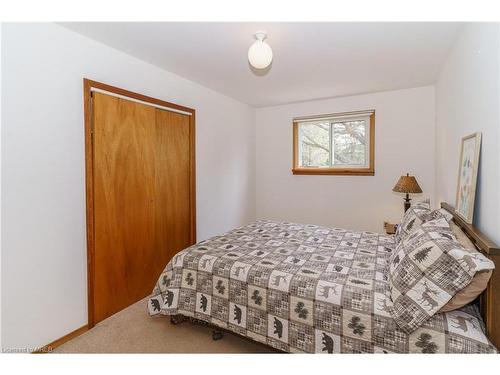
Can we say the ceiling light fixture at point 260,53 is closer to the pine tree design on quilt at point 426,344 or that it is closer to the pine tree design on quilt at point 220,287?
the pine tree design on quilt at point 220,287

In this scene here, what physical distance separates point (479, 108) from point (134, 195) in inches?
106

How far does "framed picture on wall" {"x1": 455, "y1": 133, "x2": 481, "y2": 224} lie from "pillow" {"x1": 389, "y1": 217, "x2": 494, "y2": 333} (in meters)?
0.40

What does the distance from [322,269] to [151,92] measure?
2.27 meters

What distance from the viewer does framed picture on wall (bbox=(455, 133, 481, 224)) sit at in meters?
1.55

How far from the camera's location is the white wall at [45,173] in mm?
1608

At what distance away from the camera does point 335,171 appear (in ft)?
12.4

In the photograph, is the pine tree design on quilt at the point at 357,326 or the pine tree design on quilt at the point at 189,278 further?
the pine tree design on quilt at the point at 189,278

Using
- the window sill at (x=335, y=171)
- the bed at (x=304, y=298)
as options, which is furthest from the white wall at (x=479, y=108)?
the window sill at (x=335, y=171)

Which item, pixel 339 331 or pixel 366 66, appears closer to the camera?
pixel 339 331

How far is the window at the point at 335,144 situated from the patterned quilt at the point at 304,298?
5.61 ft

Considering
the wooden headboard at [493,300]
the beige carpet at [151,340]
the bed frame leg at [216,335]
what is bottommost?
the beige carpet at [151,340]

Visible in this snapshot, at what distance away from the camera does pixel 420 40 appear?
6.77 feet
